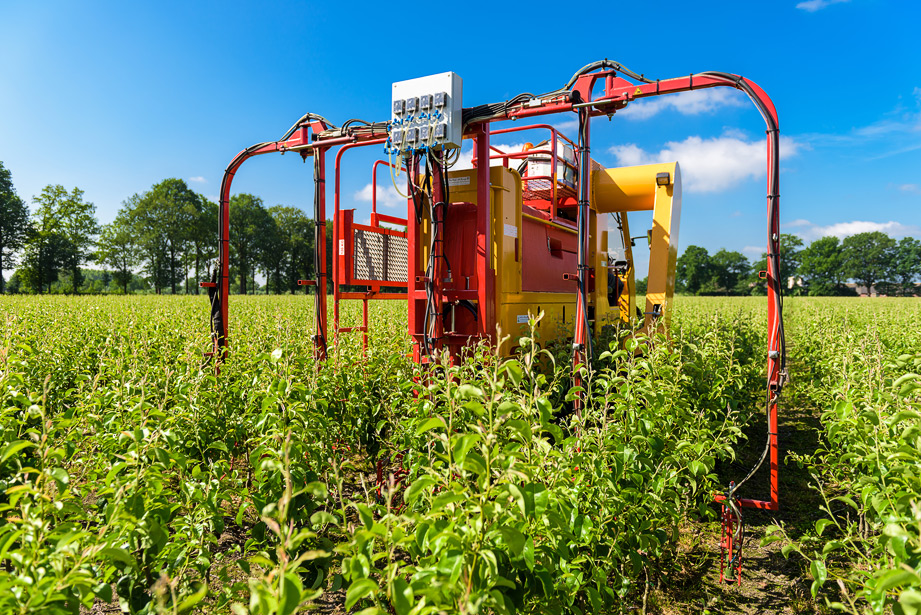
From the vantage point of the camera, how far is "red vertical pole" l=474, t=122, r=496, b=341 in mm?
6055

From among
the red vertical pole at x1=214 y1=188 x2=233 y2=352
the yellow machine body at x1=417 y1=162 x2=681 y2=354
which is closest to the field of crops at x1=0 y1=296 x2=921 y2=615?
the yellow machine body at x1=417 y1=162 x2=681 y2=354

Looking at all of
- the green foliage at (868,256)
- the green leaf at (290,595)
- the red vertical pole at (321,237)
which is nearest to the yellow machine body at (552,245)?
the red vertical pole at (321,237)

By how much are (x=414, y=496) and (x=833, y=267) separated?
13961cm

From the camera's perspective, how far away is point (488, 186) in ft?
19.9

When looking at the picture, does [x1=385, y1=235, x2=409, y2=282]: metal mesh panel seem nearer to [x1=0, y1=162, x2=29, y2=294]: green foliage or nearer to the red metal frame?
the red metal frame

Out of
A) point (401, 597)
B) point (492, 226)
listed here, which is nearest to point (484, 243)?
point (492, 226)

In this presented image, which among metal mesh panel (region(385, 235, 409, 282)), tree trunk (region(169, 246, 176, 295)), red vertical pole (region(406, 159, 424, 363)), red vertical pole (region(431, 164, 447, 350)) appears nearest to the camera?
red vertical pole (region(431, 164, 447, 350))

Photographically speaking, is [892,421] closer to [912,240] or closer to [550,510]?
[550,510]

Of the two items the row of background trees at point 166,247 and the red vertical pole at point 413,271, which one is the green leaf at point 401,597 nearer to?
the red vertical pole at point 413,271

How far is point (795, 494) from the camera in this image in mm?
5848

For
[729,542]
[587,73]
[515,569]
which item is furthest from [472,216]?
[515,569]

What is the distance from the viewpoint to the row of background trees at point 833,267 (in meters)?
107

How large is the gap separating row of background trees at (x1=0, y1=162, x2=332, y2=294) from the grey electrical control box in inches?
2440

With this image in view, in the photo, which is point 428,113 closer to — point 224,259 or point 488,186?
point 488,186
